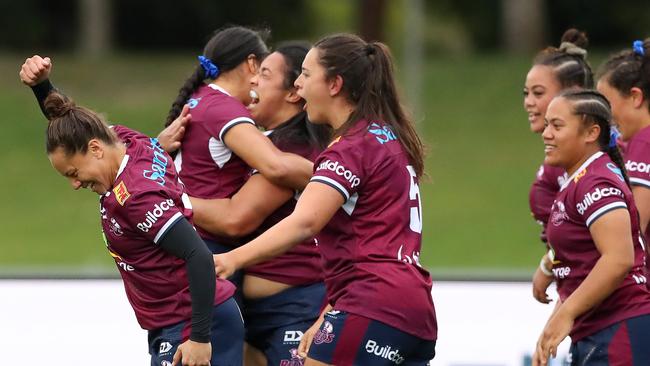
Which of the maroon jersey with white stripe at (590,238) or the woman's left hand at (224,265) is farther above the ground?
the maroon jersey with white stripe at (590,238)

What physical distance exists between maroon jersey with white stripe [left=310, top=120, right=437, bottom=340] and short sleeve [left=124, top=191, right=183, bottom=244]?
0.52 meters

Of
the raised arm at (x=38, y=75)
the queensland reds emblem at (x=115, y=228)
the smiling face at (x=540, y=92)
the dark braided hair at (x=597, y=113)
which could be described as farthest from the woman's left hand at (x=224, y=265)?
the smiling face at (x=540, y=92)

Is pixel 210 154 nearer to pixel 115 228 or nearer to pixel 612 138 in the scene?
pixel 115 228

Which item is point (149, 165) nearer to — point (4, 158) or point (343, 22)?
point (4, 158)

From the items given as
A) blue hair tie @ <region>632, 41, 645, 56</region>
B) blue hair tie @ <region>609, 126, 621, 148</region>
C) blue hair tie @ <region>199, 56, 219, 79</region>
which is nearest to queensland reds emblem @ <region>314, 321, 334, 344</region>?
blue hair tie @ <region>609, 126, 621, 148</region>

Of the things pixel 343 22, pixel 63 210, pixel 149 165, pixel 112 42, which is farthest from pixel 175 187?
pixel 343 22

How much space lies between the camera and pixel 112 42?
26.4m

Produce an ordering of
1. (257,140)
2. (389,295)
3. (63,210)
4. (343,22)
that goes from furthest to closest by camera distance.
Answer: (343,22) → (63,210) → (257,140) → (389,295)

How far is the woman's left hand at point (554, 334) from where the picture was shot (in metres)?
4.31

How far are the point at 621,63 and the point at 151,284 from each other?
215 cm

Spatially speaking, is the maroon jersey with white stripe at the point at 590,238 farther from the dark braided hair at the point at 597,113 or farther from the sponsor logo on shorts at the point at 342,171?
the sponsor logo on shorts at the point at 342,171

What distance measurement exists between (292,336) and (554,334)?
1.25 metres

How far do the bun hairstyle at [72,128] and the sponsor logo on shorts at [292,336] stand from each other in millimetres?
1250

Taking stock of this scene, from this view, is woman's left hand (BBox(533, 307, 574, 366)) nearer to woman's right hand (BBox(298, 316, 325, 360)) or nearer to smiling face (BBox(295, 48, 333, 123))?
woman's right hand (BBox(298, 316, 325, 360))
